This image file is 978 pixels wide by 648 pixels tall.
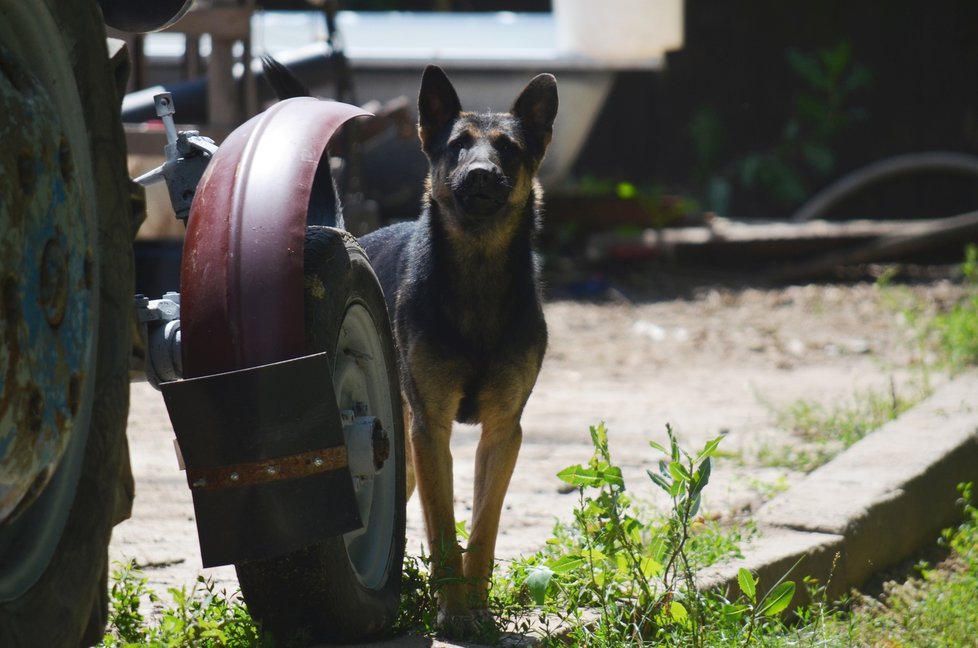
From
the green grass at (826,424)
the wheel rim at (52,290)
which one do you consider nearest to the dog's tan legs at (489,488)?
the wheel rim at (52,290)

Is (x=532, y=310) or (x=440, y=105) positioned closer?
(x=532, y=310)

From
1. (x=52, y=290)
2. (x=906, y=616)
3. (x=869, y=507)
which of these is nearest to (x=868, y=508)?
(x=869, y=507)

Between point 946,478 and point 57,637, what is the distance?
369 cm

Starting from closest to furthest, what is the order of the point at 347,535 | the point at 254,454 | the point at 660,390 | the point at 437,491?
the point at 254,454 < the point at 347,535 < the point at 437,491 < the point at 660,390

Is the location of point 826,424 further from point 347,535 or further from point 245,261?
point 245,261

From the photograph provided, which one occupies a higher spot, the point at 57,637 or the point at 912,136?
the point at 912,136

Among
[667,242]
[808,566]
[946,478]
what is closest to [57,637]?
[808,566]

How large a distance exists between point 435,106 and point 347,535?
1909mm

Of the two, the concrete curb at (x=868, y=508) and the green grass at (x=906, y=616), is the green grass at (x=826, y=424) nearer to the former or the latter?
the concrete curb at (x=868, y=508)

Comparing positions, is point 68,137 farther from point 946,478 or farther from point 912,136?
point 912,136

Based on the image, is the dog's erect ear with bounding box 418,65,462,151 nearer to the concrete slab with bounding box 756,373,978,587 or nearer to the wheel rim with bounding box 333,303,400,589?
the wheel rim with bounding box 333,303,400,589

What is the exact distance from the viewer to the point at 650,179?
13.9 m

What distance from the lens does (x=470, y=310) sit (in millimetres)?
3705

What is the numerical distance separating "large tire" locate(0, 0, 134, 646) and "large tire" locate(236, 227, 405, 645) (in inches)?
19.7
